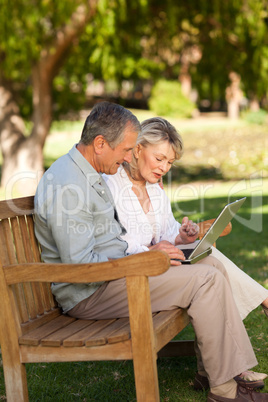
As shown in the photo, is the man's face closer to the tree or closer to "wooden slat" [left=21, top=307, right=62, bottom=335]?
"wooden slat" [left=21, top=307, right=62, bottom=335]

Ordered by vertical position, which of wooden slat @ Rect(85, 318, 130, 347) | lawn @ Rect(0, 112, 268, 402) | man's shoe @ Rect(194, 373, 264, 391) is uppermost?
wooden slat @ Rect(85, 318, 130, 347)

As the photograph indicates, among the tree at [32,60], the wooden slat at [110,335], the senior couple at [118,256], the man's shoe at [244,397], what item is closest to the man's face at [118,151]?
the senior couple at [118,256]

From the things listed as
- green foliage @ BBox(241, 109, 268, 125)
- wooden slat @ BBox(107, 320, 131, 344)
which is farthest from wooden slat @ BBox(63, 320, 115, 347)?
green foliage @ BBox(241, 109, 268, 125)

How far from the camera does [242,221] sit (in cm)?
856

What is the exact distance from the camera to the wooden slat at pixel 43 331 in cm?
263

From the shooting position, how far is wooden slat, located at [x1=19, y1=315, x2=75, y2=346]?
2.63 metres

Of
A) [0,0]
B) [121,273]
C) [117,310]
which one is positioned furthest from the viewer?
[0,0]

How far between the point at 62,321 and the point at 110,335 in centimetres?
44

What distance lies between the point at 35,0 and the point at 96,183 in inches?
349

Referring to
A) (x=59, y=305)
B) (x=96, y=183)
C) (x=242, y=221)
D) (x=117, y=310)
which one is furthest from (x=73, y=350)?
(x=242, y=221)

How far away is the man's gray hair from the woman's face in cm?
52

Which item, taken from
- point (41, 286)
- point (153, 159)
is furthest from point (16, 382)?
point (153, 159)

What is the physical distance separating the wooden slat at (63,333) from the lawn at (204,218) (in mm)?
589

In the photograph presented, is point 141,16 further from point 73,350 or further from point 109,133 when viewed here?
point 73,350
